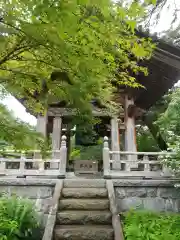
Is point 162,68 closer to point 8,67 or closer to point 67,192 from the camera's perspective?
point 67,192

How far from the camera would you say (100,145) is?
1555 cm

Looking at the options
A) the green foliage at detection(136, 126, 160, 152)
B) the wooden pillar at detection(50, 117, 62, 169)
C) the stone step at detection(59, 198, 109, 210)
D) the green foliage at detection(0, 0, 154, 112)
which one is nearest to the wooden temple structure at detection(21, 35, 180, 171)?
the wooden pillar at detection(50, 117, 62, 169)

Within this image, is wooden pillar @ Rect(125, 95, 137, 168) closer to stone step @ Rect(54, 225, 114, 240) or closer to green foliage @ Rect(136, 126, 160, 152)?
green foliage @ Rect(136, 126, 160, 152)

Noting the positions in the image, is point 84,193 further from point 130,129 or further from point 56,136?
point 130,129

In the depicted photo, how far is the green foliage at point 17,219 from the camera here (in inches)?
187

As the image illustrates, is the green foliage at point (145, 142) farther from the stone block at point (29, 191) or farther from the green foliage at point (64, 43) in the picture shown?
the green foliage at point (64, 43)

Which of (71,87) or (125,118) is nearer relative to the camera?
(71,87)

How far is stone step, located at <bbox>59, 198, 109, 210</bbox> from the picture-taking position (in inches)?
224

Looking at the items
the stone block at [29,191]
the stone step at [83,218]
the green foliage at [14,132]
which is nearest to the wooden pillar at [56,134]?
the stone block at [29,191]

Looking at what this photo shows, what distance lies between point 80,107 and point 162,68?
8.18 metres

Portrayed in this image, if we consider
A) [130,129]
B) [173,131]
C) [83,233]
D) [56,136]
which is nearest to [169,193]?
[173,131]

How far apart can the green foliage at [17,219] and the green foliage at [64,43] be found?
10.9 ft

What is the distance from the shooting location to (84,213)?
17.8 feet

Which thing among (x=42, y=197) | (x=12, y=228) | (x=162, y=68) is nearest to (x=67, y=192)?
(x=42, y=197)
